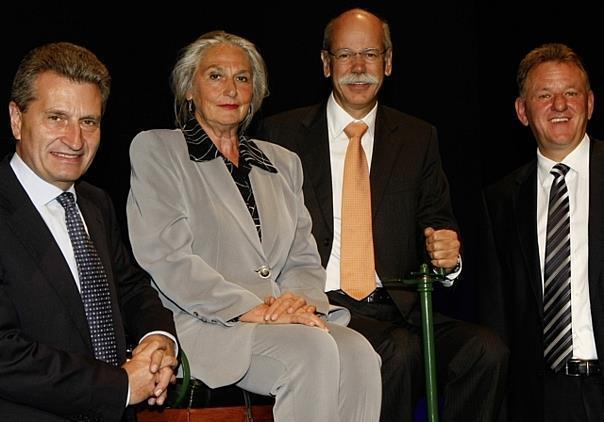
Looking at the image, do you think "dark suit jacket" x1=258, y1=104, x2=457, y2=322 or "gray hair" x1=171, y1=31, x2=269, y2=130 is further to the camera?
"dark suit jacket" x1=258, y1=104, x2=457, y2=322

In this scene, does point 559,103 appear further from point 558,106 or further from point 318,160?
point 318,160

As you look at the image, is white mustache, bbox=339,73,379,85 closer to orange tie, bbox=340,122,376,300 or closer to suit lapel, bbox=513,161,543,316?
orange tie, bbox=340,122,376,300

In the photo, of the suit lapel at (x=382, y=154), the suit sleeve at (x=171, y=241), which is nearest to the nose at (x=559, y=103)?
the suit lapel at (x=382, y=154)

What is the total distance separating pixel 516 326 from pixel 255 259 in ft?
4.13

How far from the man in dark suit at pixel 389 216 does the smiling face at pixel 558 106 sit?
461 mm

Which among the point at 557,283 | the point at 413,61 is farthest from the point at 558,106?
the point at 413,61

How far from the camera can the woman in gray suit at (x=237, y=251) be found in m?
3.44

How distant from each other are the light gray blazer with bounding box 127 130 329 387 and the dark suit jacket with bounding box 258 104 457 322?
1.00 feet

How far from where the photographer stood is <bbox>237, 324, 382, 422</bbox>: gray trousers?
11.0ft

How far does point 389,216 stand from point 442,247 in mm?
328

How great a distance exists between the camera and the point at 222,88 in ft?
13.2

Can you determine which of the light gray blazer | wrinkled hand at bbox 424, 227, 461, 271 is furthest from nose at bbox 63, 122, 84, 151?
wrinkled hand at bbox 424, 227, 461, 271

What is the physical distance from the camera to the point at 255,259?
12.4ft

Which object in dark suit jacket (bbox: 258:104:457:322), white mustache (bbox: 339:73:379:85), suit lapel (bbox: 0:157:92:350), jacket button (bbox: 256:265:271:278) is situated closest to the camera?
suit lapel (bbox: 0:157:92:350)
